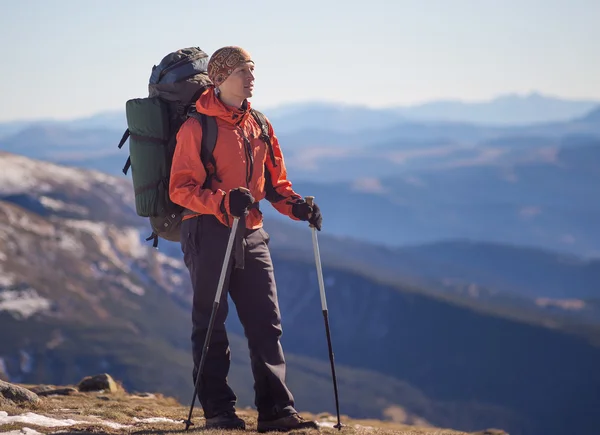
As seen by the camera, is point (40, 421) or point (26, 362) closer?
point (40, 421)

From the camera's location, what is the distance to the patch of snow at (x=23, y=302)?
14200 centimetres

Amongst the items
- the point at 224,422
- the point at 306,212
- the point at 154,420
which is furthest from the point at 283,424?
the point at 154,420

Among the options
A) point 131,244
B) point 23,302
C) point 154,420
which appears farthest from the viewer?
point 131,244

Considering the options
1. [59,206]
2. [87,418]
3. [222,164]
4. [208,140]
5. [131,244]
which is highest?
[59,206]

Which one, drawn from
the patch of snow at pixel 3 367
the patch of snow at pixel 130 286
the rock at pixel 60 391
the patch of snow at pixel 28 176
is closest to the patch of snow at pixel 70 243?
the patch of snow at pixel 130 286

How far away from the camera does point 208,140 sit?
31.1 ft

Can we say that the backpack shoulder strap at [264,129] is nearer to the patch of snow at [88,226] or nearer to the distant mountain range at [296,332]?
the distant mountain range at [296,332]

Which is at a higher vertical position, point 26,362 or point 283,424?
point 283,424

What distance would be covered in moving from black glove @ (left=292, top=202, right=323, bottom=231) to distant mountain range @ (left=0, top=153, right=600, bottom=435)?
106m

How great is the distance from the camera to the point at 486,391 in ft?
482

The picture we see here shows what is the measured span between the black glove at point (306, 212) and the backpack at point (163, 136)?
63 cm

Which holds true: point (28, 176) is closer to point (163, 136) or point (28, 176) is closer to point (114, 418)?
point (114, 418)

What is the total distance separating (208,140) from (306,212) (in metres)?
1.49

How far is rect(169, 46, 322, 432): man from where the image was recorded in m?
9.59
